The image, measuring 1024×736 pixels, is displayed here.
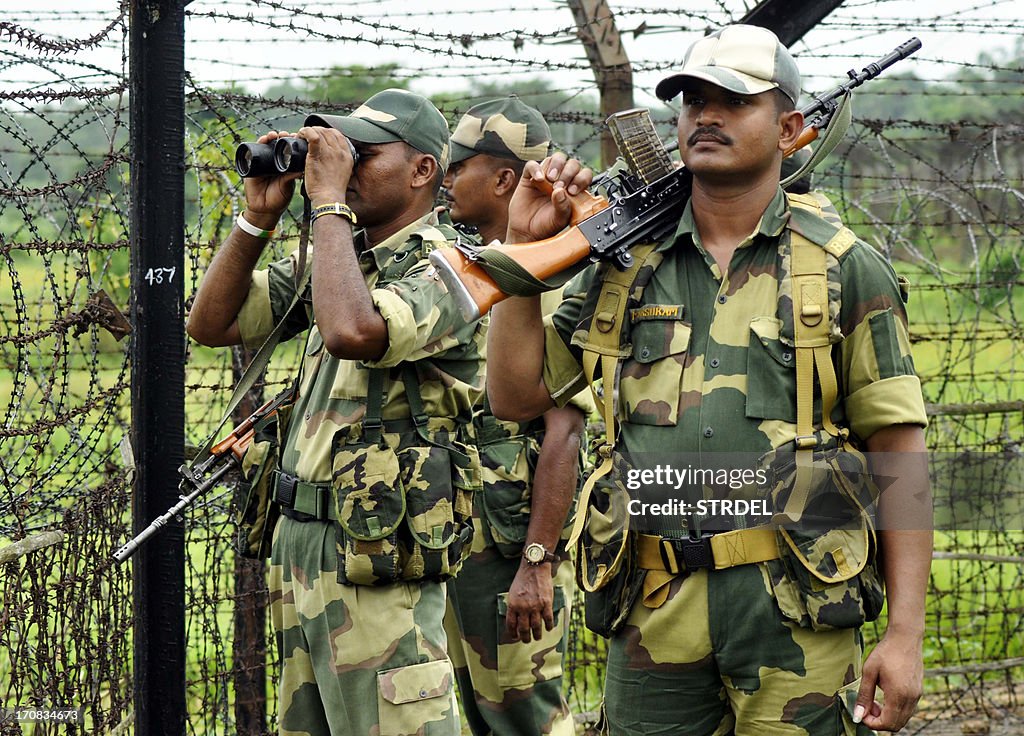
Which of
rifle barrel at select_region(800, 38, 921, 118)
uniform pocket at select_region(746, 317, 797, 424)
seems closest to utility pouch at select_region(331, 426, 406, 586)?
uniform pocket at select_region(746, 317, 797, 424)

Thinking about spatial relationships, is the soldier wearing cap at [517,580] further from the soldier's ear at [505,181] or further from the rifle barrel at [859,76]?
the rifle barrel at [859,76]

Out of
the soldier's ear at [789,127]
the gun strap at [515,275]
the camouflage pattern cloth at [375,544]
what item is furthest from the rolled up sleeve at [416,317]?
the soldier's ear at [789,127]

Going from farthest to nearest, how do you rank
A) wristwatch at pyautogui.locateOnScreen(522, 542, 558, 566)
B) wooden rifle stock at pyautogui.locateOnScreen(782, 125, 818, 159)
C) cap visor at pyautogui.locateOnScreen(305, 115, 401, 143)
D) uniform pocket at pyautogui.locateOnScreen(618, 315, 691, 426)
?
wristwatch at pyautogui.locateOnScreen(522, 542, 558, 566) → cap visor at pyautogui.locateOnScreen(305, 115, 401, 143) → wooden rifle stock at pyautogui.locateOnScreen(782, 125, 818, 159) → uniform pocket at pyautogui.locateOnScreen(618, 315, 691, 426)

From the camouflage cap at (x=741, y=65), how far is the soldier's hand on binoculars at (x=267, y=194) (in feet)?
3.62

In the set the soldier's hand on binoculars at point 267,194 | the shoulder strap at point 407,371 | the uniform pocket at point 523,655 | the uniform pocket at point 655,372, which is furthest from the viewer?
the uniform pocket at point 523,655

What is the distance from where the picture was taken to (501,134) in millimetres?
3971

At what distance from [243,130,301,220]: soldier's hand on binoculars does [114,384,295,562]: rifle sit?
1.50ft

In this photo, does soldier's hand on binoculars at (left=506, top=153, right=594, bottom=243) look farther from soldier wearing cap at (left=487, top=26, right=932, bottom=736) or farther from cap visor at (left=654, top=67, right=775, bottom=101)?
cap visor at (left=654, top=67, right=775, bottom=101)

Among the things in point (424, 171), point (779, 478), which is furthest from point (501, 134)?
point (779, 478)

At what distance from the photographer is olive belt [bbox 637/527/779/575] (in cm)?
241

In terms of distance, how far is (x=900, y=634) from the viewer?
2348 millimetres

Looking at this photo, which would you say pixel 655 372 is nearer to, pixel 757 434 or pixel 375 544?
pixel 757 434

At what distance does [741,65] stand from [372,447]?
1.20m

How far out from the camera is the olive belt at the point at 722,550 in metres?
2.41
